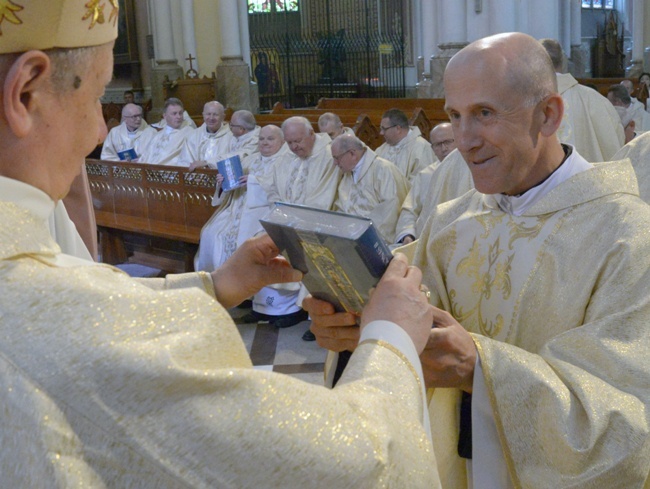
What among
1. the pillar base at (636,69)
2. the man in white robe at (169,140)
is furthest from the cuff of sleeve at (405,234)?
the pillar base at (636,69)

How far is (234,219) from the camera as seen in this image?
755cm

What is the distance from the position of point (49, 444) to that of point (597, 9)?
26.0m

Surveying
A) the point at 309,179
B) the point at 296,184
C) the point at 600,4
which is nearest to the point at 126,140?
the point at 296,184

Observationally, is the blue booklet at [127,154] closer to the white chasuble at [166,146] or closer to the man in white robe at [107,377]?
the white chasuble at [166,146]

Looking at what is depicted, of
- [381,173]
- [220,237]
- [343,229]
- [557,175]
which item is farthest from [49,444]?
[220,237]

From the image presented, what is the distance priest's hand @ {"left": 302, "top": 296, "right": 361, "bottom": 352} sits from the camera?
1.84 m

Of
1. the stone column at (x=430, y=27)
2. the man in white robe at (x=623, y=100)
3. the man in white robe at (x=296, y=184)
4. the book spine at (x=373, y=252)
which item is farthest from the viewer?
the stone column at (x=430, y=27)

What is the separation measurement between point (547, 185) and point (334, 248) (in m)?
0.84

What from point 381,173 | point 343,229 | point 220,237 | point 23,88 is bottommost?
point 220,237

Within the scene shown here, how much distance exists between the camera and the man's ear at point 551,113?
78.8 inches

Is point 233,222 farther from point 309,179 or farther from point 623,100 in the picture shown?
point 623,100

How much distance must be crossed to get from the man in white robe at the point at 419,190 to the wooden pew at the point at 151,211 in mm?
2294

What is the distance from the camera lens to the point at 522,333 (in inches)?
79.4

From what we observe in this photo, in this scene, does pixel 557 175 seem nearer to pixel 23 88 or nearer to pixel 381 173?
pixel 23 88
